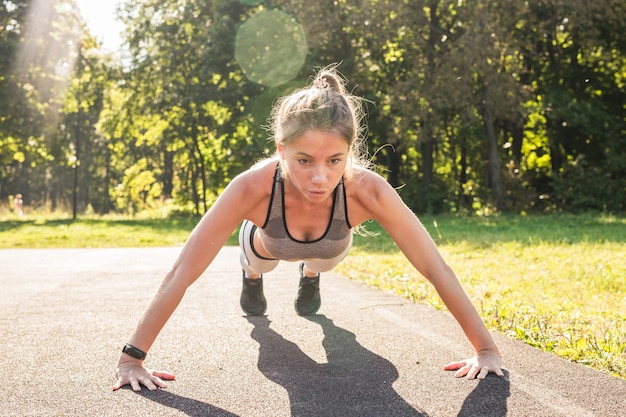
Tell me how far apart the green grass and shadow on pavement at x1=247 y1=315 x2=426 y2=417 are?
1.19 meters

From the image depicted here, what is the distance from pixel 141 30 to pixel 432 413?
26.3 metres

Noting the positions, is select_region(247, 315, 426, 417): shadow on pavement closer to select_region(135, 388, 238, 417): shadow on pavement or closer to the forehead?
select_region(135, 388, 238, 417): shadow on pavement

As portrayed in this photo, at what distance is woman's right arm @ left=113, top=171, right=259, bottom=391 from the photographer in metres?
3.15

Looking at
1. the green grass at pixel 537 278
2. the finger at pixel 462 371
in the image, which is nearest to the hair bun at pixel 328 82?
the finger at pixel 462 371

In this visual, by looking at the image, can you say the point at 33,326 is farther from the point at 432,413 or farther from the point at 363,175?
the point at 432,413

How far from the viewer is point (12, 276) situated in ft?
26.4

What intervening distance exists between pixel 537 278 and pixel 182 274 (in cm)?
467

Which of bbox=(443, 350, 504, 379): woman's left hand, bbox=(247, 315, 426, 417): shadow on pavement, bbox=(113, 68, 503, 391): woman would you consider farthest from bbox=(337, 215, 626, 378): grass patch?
bbox=(247, 315, 426, 417): shadow on pavement

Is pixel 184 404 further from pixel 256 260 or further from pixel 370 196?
pixel 256 260

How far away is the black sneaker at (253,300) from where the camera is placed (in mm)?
4988

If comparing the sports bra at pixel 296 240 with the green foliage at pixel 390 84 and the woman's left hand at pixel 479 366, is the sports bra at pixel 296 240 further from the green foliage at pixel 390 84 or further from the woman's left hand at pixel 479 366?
the green foliage at pixel 390 84

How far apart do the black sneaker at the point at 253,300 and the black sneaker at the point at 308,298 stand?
28cm

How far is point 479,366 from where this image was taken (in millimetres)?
3275

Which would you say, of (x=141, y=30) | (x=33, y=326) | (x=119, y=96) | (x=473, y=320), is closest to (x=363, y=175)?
(x=473, y=320)
